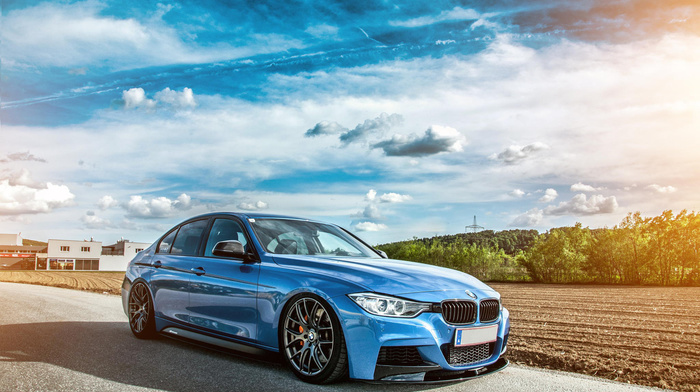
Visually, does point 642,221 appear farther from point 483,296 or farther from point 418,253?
point 483,296

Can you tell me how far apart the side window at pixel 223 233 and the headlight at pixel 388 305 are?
2.03 metres

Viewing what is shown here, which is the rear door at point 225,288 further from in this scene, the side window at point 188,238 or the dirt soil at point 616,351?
the dirt soil at point 616,351

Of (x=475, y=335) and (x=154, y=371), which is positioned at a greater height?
(x=475, y=335)

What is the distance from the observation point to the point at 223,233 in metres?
6.16

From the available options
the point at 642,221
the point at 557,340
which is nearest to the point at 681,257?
Result: the point at 642,221

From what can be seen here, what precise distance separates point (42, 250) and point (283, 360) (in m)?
121

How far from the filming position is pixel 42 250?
10831 centimetres

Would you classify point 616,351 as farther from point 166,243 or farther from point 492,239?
point 492,239

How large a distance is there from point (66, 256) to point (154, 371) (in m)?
103

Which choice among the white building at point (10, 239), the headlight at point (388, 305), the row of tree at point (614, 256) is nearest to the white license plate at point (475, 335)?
the headlight at point (388, 305)

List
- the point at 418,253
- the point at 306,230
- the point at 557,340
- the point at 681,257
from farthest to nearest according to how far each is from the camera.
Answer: the point at 418,253 < the point at 681,257 < the point at 557,340 < the point at 306,230

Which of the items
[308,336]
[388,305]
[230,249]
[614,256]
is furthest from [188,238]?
[614,256]

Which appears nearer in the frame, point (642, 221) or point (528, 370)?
point (528, 370)

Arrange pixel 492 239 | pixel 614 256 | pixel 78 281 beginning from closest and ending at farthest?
1. pixel 78 281
2. pixel 614 256
3. pixel 492 239
